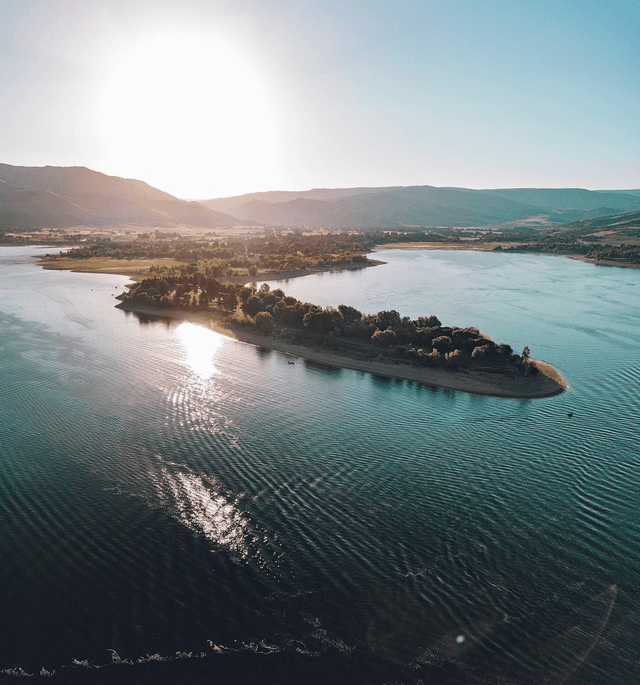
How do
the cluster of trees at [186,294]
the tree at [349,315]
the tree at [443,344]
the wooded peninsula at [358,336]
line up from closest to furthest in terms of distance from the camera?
the wooded peninsula at [358,336]
the tree at [443,344]
the tree at [349,315]
the cluster of trees at [186,294]

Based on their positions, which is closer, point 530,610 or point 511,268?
point 530,610

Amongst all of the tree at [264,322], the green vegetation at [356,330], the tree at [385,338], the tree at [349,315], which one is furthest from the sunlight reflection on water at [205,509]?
the tree at [349,315]

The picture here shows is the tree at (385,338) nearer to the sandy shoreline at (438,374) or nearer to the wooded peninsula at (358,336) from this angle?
the wooded peninsula at (358,336)

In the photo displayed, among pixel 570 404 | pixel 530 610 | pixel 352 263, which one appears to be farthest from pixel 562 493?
pixel 352 263

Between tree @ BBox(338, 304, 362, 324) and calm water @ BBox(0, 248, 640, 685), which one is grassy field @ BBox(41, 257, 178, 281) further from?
calm water @ BBox(0, 248, 640, 685)

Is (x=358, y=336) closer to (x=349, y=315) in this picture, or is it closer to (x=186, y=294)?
(x=349, y=315)

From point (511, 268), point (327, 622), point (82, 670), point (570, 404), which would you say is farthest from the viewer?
point (511, 268)

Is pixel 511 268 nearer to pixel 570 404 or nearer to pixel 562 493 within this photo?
pixel 570 404

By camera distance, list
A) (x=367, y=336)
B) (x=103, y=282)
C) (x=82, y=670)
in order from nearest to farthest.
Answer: (x=82, y=670) → (x=367, y=336) → (x=103, y=282)
